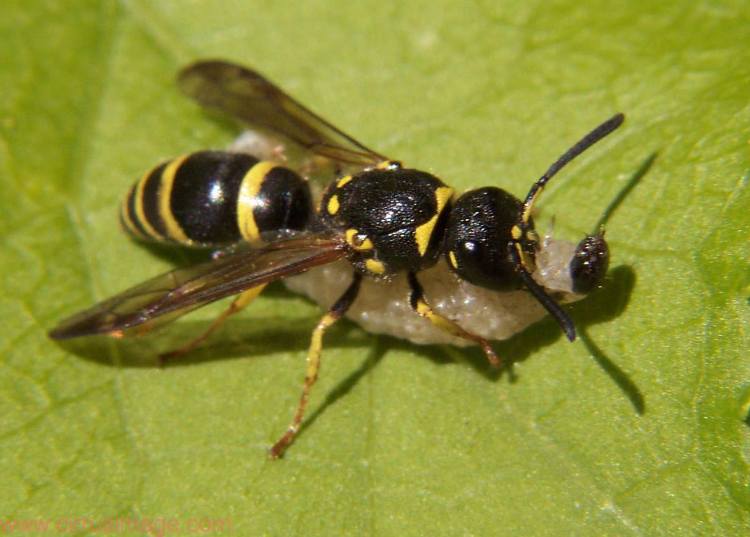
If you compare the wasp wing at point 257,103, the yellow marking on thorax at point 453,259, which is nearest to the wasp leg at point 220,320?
the wasp wing at point 257,103

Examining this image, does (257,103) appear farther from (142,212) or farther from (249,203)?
(142,212)

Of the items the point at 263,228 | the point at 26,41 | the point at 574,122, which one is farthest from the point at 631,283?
the point at 26,41

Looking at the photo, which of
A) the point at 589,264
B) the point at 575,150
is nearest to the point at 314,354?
the point at 589,264

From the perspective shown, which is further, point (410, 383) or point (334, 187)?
point (334, 187)

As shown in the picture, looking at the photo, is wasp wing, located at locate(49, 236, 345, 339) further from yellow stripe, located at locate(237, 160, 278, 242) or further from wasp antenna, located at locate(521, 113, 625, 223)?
wasp antenna, located at locate(521, 113, 625, 223)

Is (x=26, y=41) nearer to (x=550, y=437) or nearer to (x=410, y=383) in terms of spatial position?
(x=410, y=383)

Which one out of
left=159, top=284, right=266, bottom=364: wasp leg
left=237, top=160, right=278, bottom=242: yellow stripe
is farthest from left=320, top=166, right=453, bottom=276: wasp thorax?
left=159, top=284, right=266, bottom=364: wasp leg
